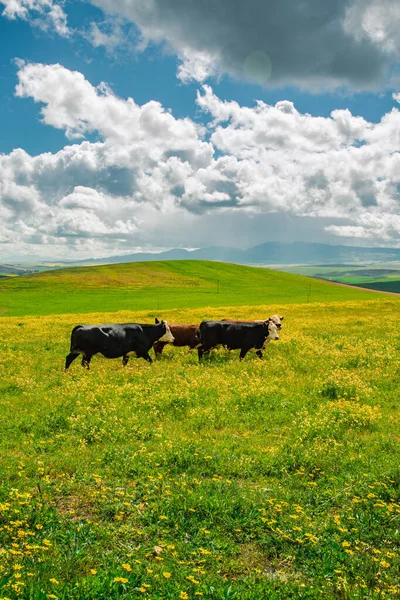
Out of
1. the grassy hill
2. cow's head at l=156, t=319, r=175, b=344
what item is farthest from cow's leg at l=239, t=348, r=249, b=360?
the grassy hill

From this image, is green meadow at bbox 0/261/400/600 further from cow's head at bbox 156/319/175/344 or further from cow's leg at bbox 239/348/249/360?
cow's head at bbox 156/319/175/344

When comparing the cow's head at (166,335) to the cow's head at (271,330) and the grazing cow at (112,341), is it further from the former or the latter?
the cow's head at (271,330)

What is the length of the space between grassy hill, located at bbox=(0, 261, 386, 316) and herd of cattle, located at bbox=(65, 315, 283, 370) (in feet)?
132

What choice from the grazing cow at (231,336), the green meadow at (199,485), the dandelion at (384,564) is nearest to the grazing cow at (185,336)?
the grazing cow at (231,336)

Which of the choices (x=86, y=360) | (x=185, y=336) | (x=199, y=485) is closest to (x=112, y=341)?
(x=86, y=360)

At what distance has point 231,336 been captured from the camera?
22797 mm

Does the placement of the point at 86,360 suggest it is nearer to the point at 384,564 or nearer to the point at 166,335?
the point at 166,335

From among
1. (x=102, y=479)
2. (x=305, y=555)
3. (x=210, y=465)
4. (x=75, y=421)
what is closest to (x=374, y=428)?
(x=210, y=465)

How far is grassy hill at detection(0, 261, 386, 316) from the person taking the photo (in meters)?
83.1

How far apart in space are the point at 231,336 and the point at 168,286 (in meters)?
97.2

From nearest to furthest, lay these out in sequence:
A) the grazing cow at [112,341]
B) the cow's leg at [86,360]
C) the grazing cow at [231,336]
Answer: the cow's leg at [86,360]
the grazing cow at [112,341]
the grazing cow at [231,336]

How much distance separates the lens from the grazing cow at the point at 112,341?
20047 millimetres

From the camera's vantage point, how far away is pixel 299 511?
7.83 meters

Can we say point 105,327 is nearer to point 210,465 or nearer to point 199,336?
point 199,336
